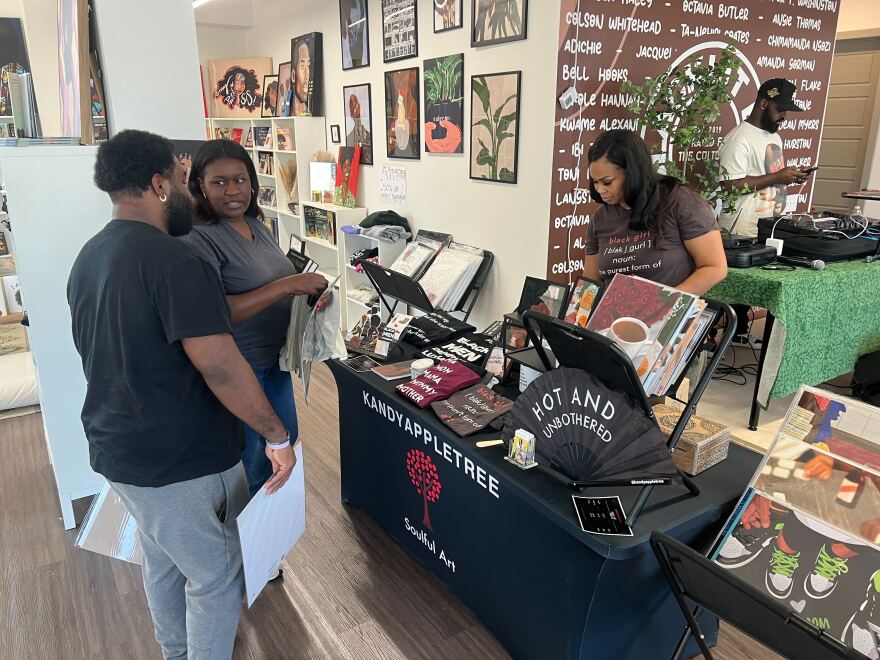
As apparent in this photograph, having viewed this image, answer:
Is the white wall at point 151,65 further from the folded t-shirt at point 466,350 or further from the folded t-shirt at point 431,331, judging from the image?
the folded t-shirt at point 466,350

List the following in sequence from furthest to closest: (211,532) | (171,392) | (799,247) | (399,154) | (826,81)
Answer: (826,81), (399,154), (799,247), (211,532), (171,392)

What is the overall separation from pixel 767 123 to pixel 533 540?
329cm

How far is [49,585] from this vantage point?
7.53ft

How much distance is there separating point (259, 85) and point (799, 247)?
5.25 meters

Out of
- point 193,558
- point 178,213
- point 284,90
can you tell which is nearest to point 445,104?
point 284,90

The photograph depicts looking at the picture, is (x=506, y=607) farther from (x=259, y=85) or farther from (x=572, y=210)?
(x=259, y=85)

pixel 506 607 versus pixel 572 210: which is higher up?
pixel 572 210

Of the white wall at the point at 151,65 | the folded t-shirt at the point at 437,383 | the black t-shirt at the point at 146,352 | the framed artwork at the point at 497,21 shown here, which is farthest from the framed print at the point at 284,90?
the black t-shirt at the point at 146,352

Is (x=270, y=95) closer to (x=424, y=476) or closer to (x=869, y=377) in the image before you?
(x=424, y=476)

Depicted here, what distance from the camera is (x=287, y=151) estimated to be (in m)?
5.64

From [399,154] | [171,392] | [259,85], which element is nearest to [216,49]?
[259,85]

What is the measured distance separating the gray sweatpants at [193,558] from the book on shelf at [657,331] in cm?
103

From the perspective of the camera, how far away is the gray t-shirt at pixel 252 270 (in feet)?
6.26

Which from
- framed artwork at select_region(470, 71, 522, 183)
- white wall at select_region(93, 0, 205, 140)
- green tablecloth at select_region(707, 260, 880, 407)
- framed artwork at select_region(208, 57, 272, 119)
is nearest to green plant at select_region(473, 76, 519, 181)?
framed artwork at select_region(470, 71, 522, 183)
